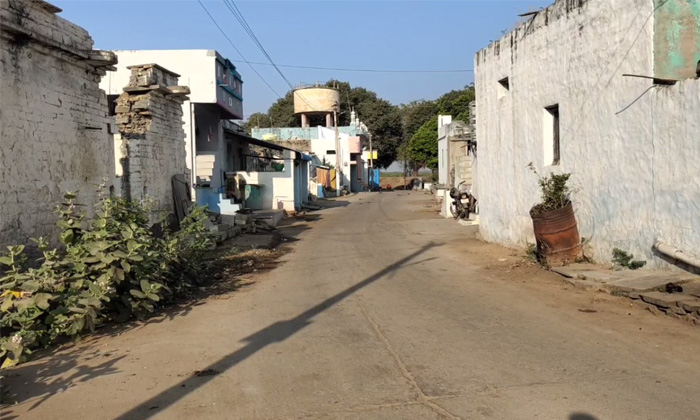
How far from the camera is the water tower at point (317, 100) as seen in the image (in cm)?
5850

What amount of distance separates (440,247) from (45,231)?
9.58 meters

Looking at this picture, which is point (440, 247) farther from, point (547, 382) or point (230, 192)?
point (230, 192)

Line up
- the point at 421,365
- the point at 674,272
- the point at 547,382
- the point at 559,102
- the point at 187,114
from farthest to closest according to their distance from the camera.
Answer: the point at 187,114 < the point at 559,102 < the point at 674,272 < the point at 421,365 < the point at 547,382

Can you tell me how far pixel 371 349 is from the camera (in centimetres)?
617

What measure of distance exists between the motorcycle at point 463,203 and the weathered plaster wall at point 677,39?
43.0 feet

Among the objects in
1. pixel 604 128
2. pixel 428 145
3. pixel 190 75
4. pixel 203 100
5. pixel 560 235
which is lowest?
pixel 560 235

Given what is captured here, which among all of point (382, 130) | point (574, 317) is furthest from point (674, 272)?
point (382, 130)

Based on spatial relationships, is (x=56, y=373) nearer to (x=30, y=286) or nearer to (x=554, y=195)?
(x=30, y=286)

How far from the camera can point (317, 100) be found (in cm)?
5900

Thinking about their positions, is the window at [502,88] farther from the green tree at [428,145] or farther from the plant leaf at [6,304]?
the green tree at [428,145]

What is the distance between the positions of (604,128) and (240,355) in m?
7.64

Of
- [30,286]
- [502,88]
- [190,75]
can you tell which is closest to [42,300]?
[30,286]

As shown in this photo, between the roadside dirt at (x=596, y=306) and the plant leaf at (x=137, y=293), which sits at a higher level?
the plant leaf at (x=137, y=293)

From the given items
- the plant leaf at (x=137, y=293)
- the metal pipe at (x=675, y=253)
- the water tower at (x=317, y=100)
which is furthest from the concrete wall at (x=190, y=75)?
the water tower at (x=317, y=100)
